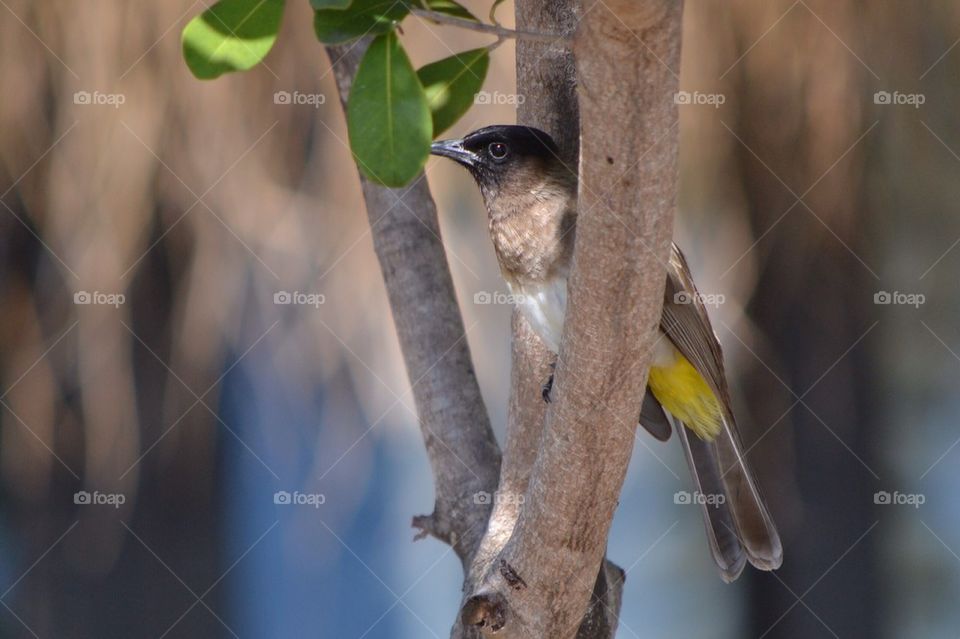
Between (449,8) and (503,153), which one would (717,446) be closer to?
(503,153)

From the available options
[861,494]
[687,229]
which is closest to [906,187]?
[687,229]

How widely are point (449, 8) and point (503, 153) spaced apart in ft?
3.00

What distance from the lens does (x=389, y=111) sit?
1158mm

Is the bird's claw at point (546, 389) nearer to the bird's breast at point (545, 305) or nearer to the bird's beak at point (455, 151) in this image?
the bird's breast at point (545, 305)

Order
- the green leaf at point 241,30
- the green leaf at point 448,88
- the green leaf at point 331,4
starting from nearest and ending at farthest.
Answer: the green leaf at point 331,4 < the green leaf at point 241,30 < the green leaf at point 448,88

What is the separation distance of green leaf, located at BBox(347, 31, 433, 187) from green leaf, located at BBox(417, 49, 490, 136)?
26 cm

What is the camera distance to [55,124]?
335cm

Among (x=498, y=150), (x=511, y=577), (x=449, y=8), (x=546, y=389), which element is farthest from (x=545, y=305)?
(x=449, y=8)

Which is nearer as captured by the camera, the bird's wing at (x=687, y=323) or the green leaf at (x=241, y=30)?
the green leaf at (x=241, y=30)

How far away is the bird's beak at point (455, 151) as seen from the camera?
2.22 metres

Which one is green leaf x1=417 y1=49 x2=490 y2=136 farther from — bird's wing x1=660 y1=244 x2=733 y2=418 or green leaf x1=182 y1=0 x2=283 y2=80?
bird's wing x1=660 y1=244 x2=733 y2=418

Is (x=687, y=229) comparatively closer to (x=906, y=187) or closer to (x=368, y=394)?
(x=906, y=187)

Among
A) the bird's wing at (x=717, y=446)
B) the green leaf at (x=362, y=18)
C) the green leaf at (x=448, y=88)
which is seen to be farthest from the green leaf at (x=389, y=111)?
the bird's wing at (x=717, y=446)

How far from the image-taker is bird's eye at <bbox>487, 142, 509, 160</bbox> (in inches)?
84.0
